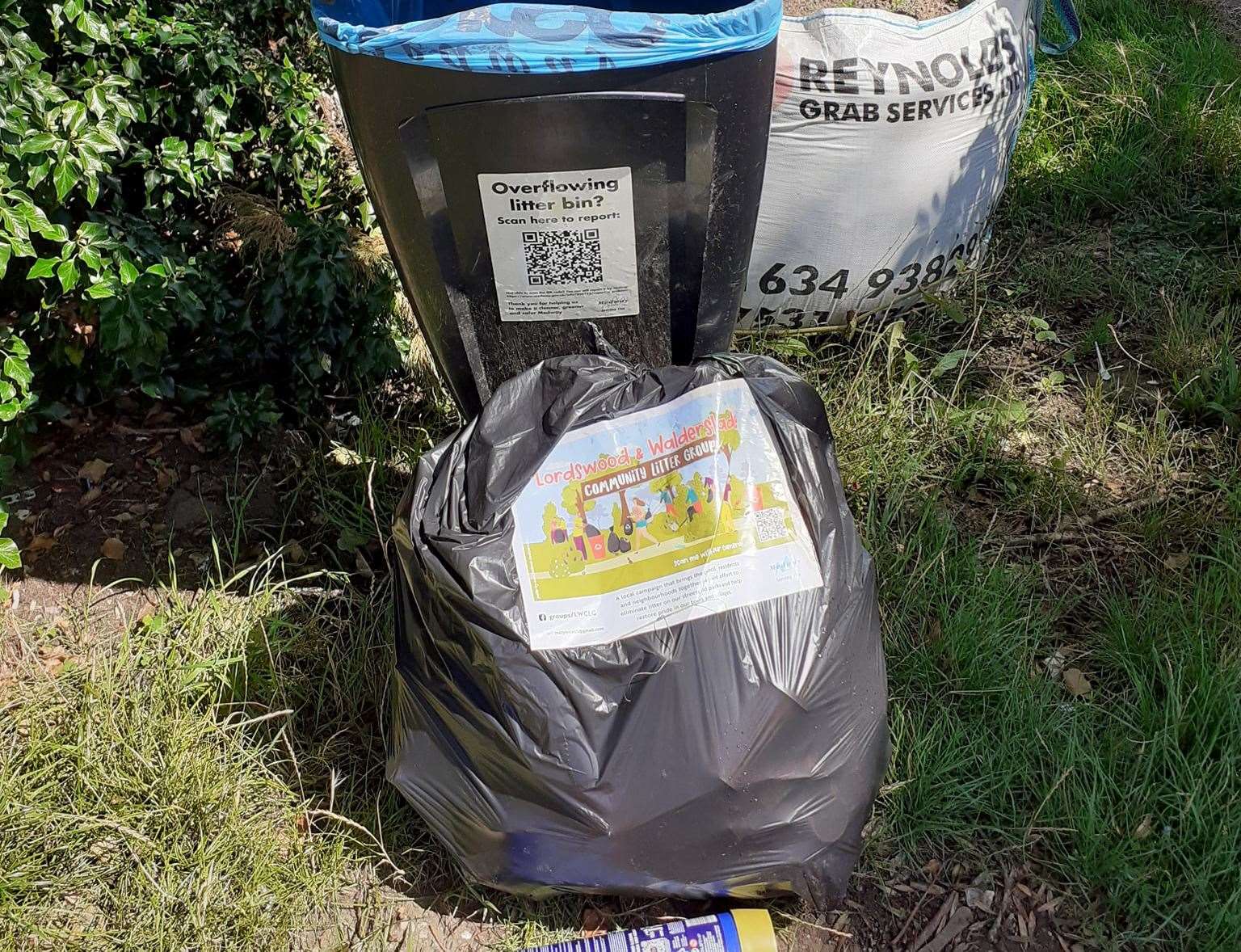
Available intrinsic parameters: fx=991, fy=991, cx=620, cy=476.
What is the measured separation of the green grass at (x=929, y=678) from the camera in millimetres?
1741

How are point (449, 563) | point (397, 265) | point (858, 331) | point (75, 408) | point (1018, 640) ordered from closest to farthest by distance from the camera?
point (449, 563), point (397, 265), point (1018, 640), point (75, 408), point (858, 331)

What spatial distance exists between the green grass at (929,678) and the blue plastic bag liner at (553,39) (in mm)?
997

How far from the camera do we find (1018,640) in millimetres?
2010

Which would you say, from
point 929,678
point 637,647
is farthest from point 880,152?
point 637,647

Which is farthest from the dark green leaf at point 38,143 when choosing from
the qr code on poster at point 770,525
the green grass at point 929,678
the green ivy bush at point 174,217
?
the qr code on poster at point 770,525

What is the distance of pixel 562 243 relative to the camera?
1748mm

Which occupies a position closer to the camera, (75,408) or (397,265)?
(397,265)

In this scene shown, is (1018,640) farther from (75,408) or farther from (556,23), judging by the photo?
(75,408)

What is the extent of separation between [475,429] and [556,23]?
0.67 meters

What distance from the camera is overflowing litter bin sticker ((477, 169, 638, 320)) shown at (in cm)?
167

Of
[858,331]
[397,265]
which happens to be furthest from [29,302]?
[858,331]

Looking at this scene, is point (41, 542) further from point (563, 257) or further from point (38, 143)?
point (563, 257)

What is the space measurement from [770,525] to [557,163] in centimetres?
70

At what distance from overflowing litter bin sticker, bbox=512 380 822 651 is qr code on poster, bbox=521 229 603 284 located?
29cm
